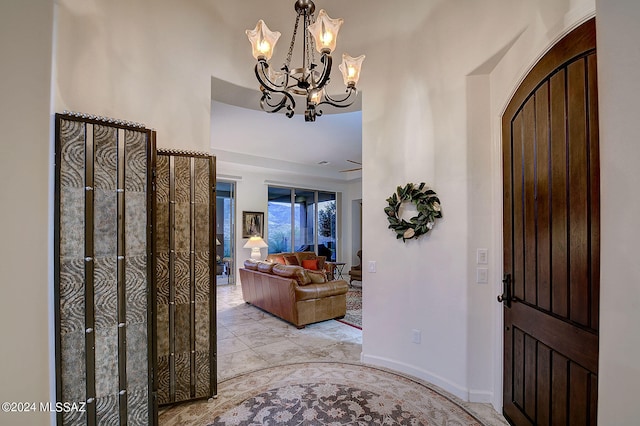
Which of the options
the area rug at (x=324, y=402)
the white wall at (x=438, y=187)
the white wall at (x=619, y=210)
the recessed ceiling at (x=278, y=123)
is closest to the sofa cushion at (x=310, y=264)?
the recessed ceiling at (x=278, y=123)

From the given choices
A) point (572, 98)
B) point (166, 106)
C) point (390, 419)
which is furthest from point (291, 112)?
point (390, 419)

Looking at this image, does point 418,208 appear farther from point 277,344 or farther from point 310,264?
point 310,264

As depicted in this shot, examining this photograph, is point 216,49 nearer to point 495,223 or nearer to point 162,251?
point 162,251

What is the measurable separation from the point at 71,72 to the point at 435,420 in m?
3.45

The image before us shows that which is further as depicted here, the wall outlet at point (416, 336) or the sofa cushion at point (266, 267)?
the sofa cushion at point (266, 267)

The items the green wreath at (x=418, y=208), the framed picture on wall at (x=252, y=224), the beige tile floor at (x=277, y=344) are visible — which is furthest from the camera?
the framed picture on wall at (x=252, y=224)

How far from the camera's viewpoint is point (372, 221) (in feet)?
10.8

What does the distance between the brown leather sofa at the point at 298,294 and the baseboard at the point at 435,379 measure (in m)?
1.47

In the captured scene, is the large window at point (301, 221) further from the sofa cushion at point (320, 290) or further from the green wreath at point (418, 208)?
the green wreath at point (418, 208)

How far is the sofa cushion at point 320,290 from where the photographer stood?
14.9ft

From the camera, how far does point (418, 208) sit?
2852mm

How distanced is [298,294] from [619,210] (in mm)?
4055

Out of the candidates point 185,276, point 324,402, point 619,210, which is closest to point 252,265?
point 185,276

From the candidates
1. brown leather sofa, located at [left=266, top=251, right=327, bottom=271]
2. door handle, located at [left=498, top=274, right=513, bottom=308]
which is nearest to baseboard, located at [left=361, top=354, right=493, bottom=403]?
door handle, located at [left=498, top=274, right=513, bottom=308]
